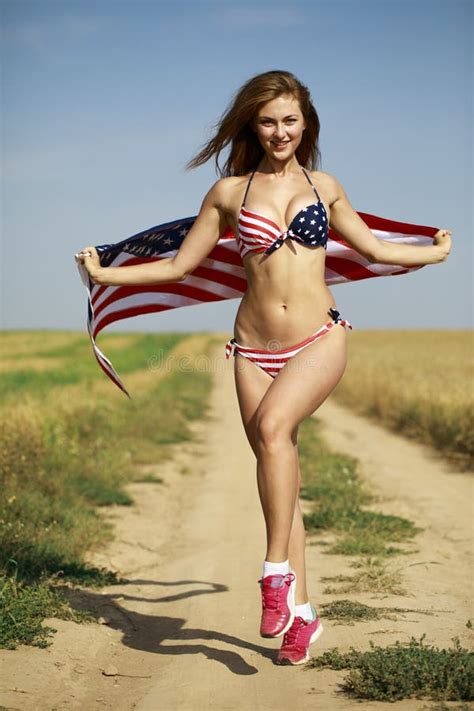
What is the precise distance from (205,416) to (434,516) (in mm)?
11806

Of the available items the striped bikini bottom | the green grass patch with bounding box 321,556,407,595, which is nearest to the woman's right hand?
Answer: the striped bikini bottom

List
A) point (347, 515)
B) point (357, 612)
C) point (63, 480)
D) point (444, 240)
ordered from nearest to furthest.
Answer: point (444, 240) < point (357, 612) < point (347, 515) < point (63, 480)

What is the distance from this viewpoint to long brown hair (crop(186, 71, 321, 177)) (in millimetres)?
4945

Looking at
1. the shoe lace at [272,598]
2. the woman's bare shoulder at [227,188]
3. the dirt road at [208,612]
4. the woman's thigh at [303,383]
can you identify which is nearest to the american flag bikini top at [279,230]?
the woman's bare shoulder at [227,188]

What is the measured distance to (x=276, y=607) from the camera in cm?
461

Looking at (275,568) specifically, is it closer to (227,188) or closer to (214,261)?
(227,188)

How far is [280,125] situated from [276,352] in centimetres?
112

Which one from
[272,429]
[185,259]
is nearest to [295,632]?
[272,429]

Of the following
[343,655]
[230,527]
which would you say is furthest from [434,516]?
[343,655]

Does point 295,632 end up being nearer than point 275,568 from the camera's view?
No

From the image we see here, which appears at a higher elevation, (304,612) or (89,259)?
(89,259)

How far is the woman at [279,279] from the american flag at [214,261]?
0.96m

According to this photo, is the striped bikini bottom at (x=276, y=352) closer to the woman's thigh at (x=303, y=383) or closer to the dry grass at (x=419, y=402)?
the woman's thigh at (x=303, y=383)

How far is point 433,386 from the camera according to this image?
18.6 m
